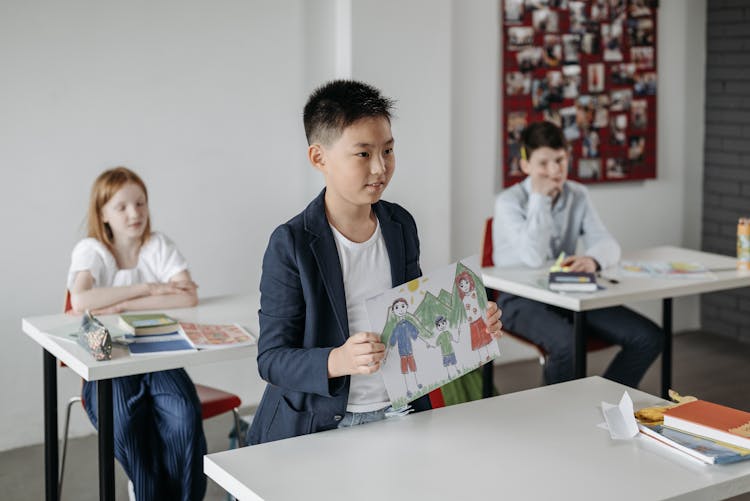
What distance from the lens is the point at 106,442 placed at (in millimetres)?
2844

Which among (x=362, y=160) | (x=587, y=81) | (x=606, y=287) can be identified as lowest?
(x=606, y=287)

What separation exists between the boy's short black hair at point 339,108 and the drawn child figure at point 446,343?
461 mm

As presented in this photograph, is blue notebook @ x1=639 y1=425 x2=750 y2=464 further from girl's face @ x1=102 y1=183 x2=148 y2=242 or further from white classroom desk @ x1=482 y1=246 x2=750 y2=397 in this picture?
girl's face @ x1=102 y1=183 x2=148 y2=242

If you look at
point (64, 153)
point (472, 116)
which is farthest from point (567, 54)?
point (64, 153)

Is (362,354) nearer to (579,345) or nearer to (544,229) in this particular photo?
(579,345)

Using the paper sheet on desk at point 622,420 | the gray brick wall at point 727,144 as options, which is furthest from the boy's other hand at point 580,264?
the gray brick wall at point 727,144

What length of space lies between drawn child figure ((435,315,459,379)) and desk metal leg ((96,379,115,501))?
1128 mm

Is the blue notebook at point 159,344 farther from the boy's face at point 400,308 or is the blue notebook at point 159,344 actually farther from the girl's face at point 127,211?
the boy's face at point 400,308

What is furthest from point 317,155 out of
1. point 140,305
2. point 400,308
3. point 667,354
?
point 667,354

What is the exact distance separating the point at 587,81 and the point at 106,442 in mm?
3678

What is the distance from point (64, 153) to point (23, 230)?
0.37 meters

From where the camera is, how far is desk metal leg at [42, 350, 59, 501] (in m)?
3.26

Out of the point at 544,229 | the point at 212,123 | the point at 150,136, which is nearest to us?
the point at 544,229

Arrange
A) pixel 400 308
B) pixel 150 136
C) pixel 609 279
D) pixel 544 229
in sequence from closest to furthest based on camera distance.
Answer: pixel 400 308 < pixel 609 279 < pixel 544 229 < pixel 150 136
